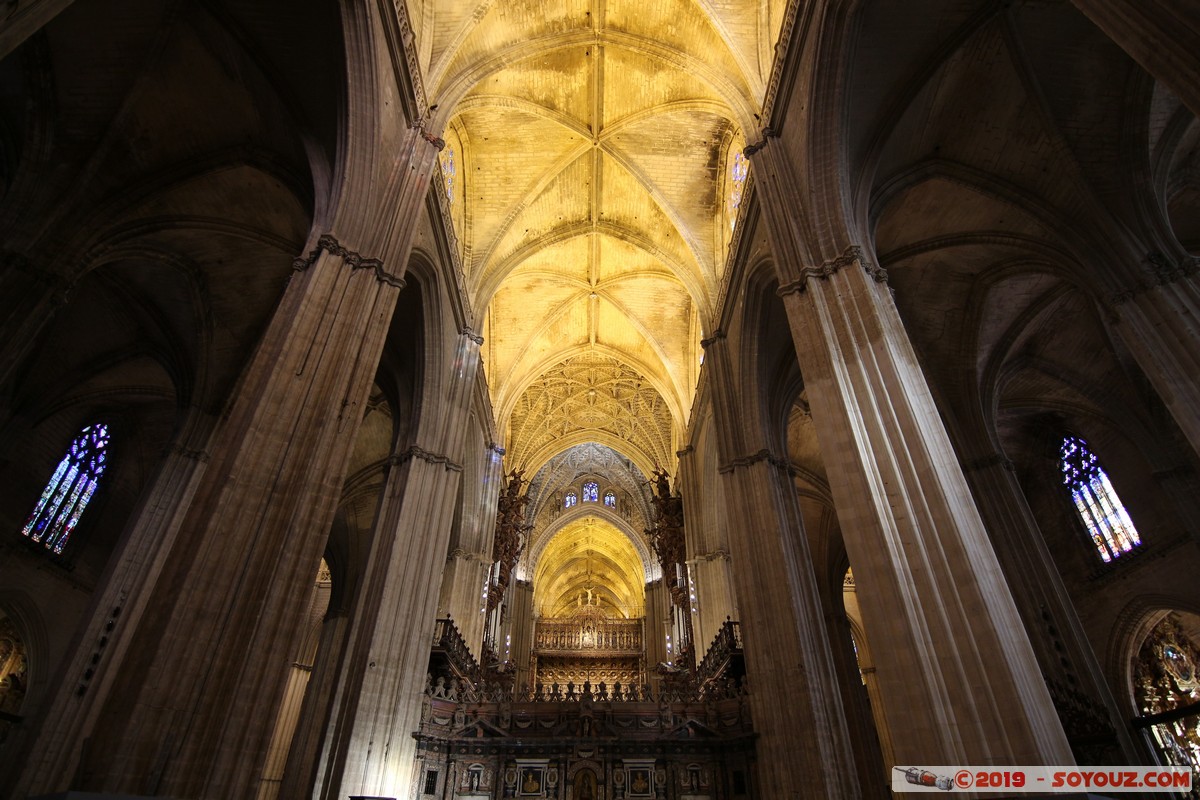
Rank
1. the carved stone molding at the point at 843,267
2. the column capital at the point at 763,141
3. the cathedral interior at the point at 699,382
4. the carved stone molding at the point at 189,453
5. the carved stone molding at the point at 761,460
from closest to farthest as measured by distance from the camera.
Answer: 1. the cathedral interior at the point at 699,382
2. the carved stone molding at the point at 843,267
3. the column capital at the point at 763,141
4. the carved stone molding at the point at 761,460
5. the carved stone molding at the point at 189,453

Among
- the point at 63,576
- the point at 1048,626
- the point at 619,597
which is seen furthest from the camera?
the point at 619,597

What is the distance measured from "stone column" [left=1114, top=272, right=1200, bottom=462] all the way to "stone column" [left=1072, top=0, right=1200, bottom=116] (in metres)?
3.90

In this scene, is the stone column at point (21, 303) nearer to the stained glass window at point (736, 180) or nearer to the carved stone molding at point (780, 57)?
the carved stone molding at point (780, 57)

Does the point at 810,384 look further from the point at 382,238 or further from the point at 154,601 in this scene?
the point at 154,601

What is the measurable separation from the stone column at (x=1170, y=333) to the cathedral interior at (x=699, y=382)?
5 centimetres

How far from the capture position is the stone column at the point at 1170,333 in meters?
7.16

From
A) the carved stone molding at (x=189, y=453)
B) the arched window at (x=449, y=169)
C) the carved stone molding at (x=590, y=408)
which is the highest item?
the carved stone molding at (x=590, y=408)

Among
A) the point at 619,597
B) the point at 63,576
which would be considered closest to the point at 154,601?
the point at 63,576

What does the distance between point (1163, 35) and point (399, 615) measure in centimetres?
1179

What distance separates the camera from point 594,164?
55.5 ft

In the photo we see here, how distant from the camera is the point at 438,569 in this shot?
11.8m

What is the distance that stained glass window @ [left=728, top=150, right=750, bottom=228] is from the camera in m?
14.7

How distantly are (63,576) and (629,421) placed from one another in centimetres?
1935

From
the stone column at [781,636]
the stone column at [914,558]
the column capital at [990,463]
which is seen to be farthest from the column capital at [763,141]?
the column capital at [990,463]
